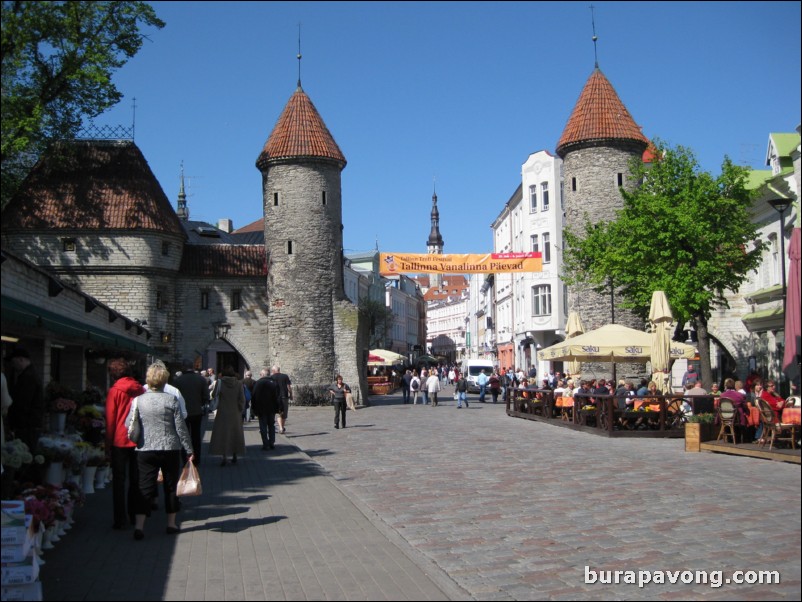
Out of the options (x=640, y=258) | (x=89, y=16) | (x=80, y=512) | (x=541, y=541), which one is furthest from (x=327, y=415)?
(x=541, y=541)

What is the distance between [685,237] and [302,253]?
20076 millimetres

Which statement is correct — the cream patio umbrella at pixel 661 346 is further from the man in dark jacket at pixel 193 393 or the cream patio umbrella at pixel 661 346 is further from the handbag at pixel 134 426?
the handbag at pixel 134 426

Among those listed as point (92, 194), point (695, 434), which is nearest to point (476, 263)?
point (92, 194)

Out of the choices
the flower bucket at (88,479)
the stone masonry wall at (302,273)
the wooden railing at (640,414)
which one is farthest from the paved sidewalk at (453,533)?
the stone masonry wall at (302,273)

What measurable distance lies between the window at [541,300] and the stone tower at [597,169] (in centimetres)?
1131

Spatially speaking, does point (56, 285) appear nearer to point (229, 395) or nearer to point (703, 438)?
point (229, 395)

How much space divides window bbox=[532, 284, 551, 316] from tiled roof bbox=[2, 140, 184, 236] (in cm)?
2270

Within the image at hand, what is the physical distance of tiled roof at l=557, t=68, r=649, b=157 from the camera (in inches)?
1692

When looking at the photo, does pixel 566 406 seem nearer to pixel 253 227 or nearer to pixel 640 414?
pixel 640 414

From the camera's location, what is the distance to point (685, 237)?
3019 centimetres

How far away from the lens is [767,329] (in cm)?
3444

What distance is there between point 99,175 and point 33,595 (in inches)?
1574

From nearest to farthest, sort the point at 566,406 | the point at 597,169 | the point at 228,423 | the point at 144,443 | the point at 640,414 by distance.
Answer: the point at 144,443
the point at 228,423
the point at 640,414
the point at 566,406
the point at 597,169

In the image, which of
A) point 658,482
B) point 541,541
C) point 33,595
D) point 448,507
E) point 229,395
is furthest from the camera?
point 229,395
